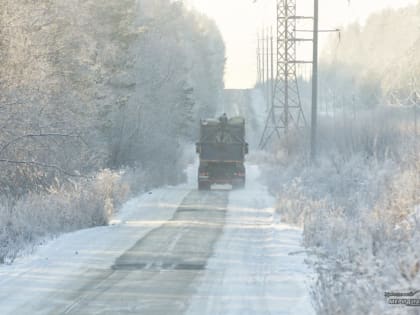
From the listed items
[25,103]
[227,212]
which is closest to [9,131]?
[25,103]

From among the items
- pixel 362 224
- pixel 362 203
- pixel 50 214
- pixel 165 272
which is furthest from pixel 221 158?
pixel 165 272

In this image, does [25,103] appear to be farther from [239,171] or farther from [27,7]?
[239,171]

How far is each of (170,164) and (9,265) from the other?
101 feet

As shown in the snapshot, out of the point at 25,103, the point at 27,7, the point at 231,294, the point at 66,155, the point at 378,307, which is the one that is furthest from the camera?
the point at 66,155

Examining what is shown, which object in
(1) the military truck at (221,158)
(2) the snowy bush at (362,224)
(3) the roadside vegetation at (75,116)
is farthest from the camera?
(1) the military truck at (221,158)

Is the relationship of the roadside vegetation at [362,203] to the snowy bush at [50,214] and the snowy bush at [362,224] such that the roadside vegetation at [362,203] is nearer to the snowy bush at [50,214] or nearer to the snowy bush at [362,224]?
the snowy bush at [362,224]

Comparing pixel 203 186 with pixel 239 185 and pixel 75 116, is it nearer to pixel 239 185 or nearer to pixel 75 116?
pixel 239 185

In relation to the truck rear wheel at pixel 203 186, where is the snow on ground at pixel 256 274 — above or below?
above

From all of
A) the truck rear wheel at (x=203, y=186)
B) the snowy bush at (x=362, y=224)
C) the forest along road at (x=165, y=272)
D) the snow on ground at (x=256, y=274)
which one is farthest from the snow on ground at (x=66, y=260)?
the truck rear wheel at (x=203, y=186)

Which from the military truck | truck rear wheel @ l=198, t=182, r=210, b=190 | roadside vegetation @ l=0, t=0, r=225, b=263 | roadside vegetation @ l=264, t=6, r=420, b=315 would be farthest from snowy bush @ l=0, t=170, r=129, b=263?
the military truck

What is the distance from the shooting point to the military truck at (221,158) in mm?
35906

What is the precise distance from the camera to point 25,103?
16094 millimetres

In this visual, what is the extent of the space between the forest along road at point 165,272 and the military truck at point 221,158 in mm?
15399

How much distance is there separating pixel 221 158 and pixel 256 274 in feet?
79.1
